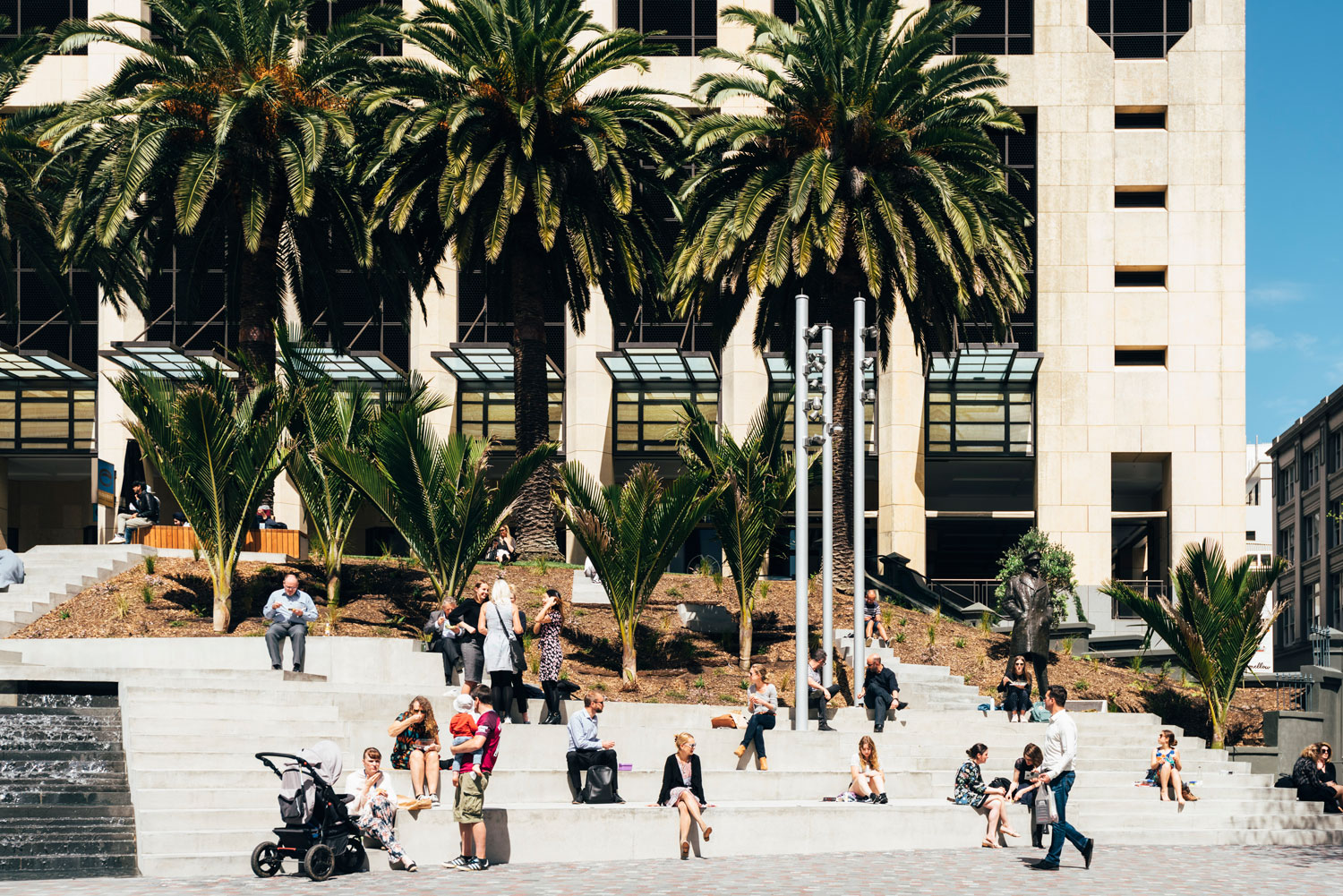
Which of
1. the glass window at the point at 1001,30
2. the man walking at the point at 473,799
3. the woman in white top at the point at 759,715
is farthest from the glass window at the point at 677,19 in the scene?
the man walking at the point at 473,799

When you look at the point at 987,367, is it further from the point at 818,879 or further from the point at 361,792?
the point at 361,792

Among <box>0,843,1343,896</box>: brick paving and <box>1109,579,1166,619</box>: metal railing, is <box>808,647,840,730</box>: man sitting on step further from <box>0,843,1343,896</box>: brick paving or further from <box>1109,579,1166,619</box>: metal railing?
<box>1109,579,1166,619</box>: metal railing

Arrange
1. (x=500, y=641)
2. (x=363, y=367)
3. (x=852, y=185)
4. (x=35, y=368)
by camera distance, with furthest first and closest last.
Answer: (x=35, y=368)
(x=363, y=367)
(x=852, y=185)
(x=500, y=641)

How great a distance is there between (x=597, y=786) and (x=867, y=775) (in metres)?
3.38

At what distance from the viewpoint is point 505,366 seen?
4034 cm

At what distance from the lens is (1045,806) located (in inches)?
573

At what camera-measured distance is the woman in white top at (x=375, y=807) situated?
1334 centimetres

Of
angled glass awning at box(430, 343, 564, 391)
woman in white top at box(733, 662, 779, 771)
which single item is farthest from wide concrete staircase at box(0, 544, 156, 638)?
angled glass awning at box(430, 343, 564, 391)

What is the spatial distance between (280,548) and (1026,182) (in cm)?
2460

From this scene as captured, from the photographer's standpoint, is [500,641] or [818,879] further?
[500,641]

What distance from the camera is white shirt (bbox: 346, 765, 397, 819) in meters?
13.3

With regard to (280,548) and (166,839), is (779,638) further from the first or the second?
(166,839)

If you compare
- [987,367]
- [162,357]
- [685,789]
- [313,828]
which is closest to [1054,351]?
[987,367]

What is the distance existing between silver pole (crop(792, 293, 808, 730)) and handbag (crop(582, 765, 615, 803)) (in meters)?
4.34
